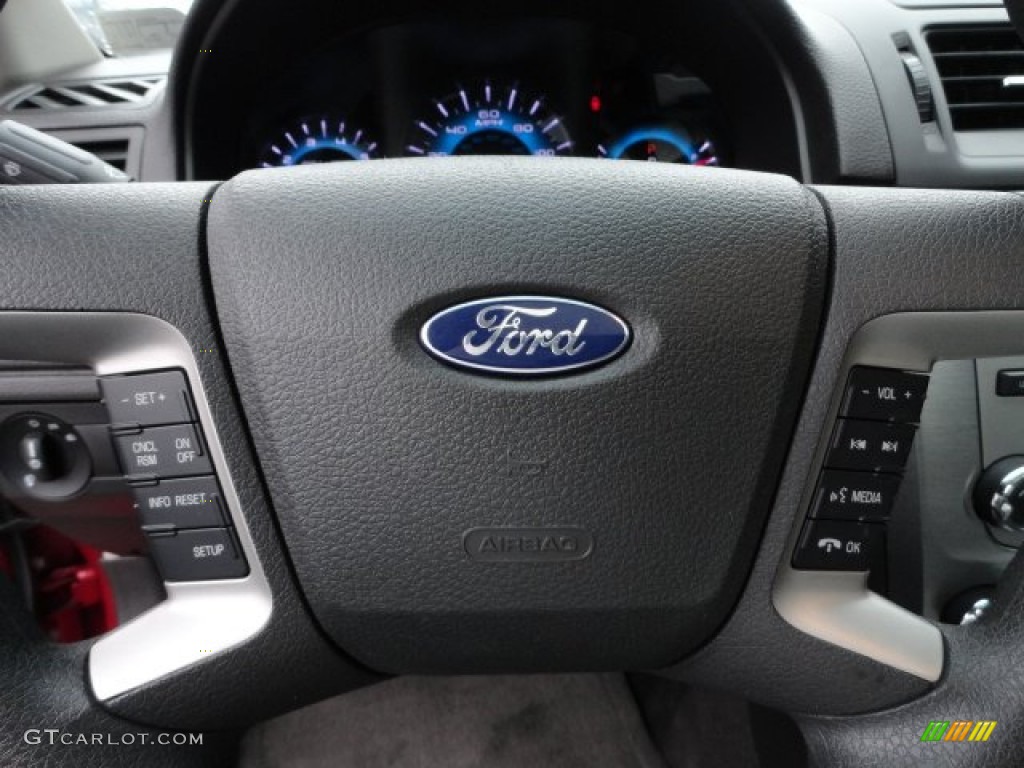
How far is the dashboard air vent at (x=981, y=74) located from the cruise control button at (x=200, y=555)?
111 centimetres

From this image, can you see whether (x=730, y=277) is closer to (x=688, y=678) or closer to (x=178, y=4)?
(x=688, y=678)

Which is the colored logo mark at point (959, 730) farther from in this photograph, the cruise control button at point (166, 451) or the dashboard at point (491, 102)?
the dashboard at point (491, 102)

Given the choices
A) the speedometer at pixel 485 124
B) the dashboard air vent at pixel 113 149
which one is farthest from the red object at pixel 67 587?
the speedometer at pixel 485 124

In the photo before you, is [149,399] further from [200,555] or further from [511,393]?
[511,393]

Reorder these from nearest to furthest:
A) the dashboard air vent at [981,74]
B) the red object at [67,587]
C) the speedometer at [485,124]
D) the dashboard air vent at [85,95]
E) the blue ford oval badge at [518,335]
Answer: the blue ford oval badge at [518,335] < the red object at [67,587] < the dashboard air vent at [981,74] < the dashboard air vent at [85,95] < the speedometer at [485,124]

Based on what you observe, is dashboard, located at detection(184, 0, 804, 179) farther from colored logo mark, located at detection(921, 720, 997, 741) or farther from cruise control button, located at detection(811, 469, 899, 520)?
colored logo mark, located at detection(921, 720, 997, 741)

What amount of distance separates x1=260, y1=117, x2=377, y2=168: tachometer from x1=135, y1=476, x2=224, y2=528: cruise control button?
914mm

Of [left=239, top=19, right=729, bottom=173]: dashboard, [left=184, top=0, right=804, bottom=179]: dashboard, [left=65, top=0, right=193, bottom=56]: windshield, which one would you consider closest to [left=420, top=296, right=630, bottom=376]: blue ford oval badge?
[left=184, top=0, right=804, bottom=179]: dashboard

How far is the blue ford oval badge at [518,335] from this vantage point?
727 millimetres

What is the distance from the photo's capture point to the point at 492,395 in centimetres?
73

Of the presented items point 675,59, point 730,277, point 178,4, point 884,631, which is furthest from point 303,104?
point 884,631

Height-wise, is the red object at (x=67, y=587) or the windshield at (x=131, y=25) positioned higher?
the windshield at (x=131, y=25)

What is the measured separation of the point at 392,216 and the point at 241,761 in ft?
3.15

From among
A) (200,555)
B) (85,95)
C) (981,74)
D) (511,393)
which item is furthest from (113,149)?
(981,74)
